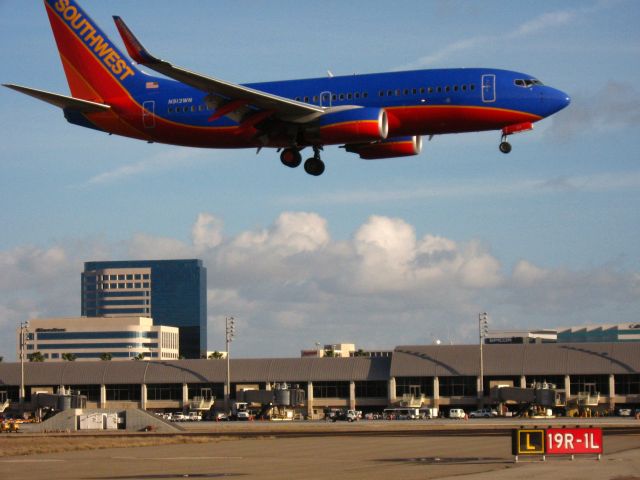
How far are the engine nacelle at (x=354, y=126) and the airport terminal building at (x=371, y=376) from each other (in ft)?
283

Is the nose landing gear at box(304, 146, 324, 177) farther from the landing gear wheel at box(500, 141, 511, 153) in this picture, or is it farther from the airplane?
the landing gear wheel at box(500, 141, 511, 153)

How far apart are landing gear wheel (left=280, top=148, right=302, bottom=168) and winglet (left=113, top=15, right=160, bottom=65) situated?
1214 centimetres

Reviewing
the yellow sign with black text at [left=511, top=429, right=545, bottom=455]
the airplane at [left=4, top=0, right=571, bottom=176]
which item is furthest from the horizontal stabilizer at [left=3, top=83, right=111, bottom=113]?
the yellow sign with black text at [left=511, top=429, right=545, bottom=455]

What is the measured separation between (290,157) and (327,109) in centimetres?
451

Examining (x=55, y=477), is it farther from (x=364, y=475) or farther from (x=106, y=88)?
(x=106, y=88)

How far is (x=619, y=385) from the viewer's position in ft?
482

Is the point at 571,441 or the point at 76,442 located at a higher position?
the point at 571,441

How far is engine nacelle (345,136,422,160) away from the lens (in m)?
72.7

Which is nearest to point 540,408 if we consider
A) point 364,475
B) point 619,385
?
point 619,385

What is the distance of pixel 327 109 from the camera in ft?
223

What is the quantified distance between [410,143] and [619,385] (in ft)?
275

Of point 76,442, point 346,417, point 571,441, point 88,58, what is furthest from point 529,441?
point 346,417

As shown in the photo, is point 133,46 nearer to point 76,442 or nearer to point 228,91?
point 228,91

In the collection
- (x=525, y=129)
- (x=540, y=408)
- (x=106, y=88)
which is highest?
(x=106, y=88)
